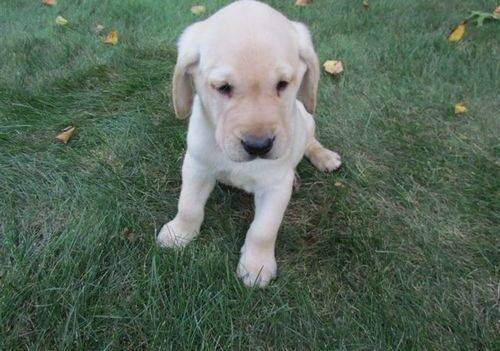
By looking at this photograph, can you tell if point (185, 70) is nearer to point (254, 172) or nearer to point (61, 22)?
point (254, 172)

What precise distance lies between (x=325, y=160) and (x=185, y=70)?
124 cm

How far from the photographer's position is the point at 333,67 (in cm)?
406

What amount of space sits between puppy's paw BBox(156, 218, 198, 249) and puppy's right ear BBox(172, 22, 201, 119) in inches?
22.6

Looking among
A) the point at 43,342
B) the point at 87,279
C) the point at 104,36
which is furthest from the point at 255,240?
the point at 104,36

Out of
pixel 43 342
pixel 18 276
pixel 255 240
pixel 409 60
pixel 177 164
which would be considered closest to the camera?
pixel 43 342

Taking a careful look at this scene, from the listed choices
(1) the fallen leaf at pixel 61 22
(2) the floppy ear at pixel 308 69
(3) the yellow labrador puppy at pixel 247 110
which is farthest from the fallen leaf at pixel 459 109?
(1) the fallen leaf at pixel 61 22

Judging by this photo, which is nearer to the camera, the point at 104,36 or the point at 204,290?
the point at 204,290

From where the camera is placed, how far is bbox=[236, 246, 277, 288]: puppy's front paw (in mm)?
2467

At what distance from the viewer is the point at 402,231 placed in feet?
9.14

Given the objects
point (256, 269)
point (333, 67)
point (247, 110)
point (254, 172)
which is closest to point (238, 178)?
point (254, 172)

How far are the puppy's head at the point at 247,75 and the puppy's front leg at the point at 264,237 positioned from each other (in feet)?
1.23

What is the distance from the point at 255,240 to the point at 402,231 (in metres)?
0.84

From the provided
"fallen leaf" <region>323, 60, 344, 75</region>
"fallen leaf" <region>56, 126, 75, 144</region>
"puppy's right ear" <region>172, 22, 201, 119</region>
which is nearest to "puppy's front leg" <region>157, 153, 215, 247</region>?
"puppy's right ear" <region>172, 22, 201, 119</region>

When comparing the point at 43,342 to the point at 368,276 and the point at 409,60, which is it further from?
the point at 409,60
